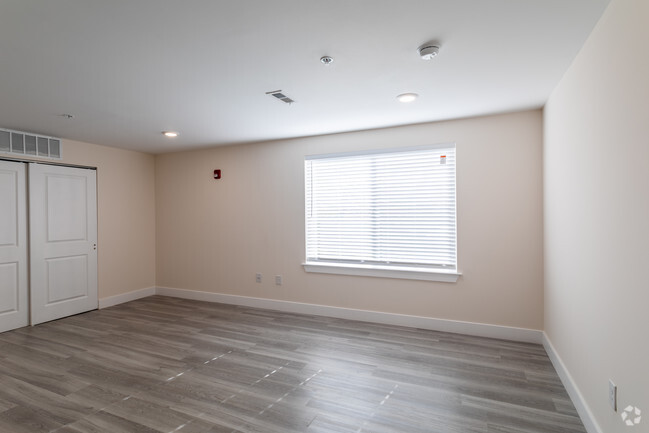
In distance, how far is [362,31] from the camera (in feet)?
6.21

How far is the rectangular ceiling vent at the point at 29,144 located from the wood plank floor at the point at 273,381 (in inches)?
83.8

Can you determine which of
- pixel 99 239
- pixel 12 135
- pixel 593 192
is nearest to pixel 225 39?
A: pixel 593 192

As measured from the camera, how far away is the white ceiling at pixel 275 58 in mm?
1693

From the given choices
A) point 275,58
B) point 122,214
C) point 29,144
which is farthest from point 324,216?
point 29,144

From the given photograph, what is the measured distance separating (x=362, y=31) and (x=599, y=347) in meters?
2.20

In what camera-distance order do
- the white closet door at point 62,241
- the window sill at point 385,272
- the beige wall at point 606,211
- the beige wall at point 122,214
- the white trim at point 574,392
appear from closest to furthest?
the beige wall at point 606,211, the white trim at point 574,392, the window sill at point 385,272, the white closet door at point 62,241, the beige wall at point 122,214

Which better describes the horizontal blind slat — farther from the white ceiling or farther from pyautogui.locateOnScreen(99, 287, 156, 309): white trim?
pyautogui.locateOnScreen(99, 287, 156, 309): white trim

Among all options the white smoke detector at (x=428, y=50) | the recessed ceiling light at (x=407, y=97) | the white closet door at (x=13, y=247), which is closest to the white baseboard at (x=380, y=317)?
the white closet door at (x=13, y=247)

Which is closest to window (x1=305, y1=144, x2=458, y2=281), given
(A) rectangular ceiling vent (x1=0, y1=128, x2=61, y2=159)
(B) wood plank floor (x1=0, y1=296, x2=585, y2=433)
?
(B) wood plank floor (x1=0, y1=296, x2=585, y2=433)

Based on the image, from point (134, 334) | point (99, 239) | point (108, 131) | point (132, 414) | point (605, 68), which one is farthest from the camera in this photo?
point (99, 239)

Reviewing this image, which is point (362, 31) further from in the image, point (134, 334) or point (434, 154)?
point (134, 334)

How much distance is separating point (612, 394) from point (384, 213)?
8.82 ft

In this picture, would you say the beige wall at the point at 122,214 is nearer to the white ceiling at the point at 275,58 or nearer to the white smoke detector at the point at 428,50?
the white ceiling at the point at 275,58

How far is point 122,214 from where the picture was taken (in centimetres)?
522
